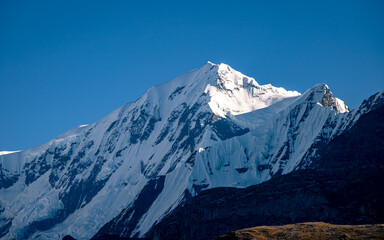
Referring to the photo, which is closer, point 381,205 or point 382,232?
point 382,232

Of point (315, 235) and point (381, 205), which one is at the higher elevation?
point (381, 205)

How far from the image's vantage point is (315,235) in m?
109

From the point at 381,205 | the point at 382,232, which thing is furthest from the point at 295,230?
the point at 381,205

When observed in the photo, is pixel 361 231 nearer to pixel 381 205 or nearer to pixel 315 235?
pixel 315 235

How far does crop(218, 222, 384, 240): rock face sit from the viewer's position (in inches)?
4198

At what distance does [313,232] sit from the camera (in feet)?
360

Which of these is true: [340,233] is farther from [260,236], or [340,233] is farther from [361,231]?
[260,236]

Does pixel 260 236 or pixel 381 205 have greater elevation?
pixel 381 205

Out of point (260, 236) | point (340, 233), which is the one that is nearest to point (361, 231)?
point (340, 233)

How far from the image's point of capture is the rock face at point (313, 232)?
107 metres

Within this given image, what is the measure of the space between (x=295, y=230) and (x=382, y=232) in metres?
11.7

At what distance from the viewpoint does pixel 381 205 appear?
19950 cm

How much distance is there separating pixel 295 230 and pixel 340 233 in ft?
20.8

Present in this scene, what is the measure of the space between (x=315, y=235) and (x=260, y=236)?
7192 millimetres
